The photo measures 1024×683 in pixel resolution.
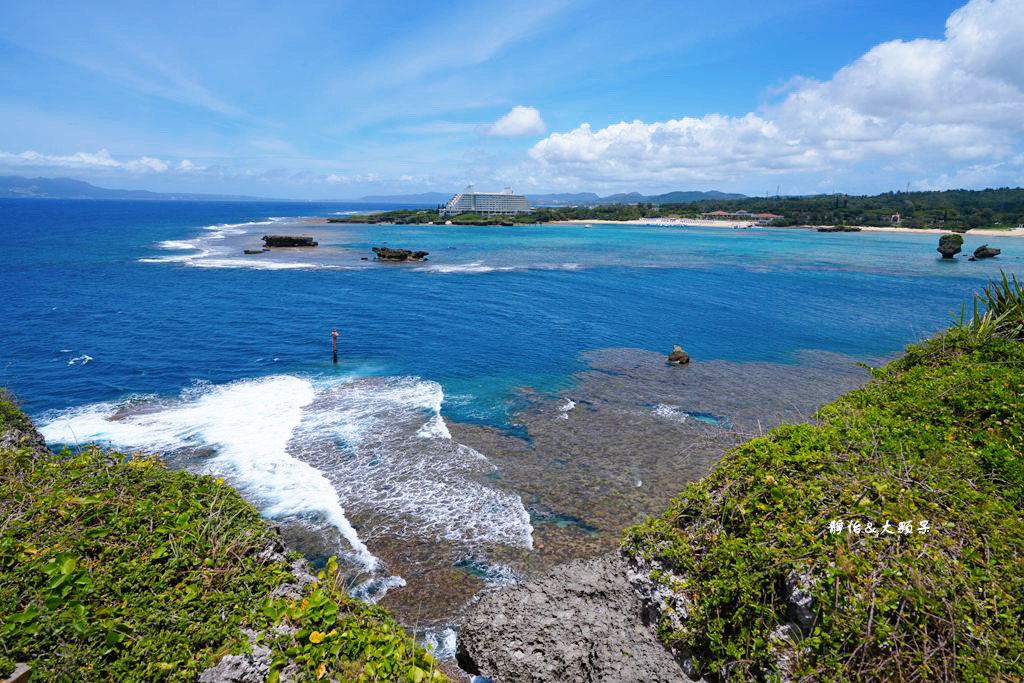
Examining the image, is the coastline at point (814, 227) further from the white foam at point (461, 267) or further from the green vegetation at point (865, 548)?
the green vegetation at point (865, 548)

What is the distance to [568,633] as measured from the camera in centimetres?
816

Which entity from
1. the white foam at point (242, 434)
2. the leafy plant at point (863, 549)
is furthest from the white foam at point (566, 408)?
the leafy plant at point (863, 549)

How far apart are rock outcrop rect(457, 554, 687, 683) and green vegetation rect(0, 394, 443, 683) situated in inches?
68.3

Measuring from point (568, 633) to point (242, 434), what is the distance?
56.1 feet

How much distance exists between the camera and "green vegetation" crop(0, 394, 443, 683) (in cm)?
596

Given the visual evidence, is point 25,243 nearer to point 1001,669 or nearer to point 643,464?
point 643,464

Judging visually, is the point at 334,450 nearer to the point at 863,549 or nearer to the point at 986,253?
the point at 863,549

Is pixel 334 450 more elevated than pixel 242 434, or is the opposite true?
pixel 242 434

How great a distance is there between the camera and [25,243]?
82.8m

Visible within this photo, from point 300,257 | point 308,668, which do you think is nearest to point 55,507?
point 308,668

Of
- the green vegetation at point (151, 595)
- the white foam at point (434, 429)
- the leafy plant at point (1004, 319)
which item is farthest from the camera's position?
the white foam at point (434, 429)

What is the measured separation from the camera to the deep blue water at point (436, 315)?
2783cm

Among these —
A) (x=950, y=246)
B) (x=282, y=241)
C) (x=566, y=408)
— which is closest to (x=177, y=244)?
(x=282, y=241)

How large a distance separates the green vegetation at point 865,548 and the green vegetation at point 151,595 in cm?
417
